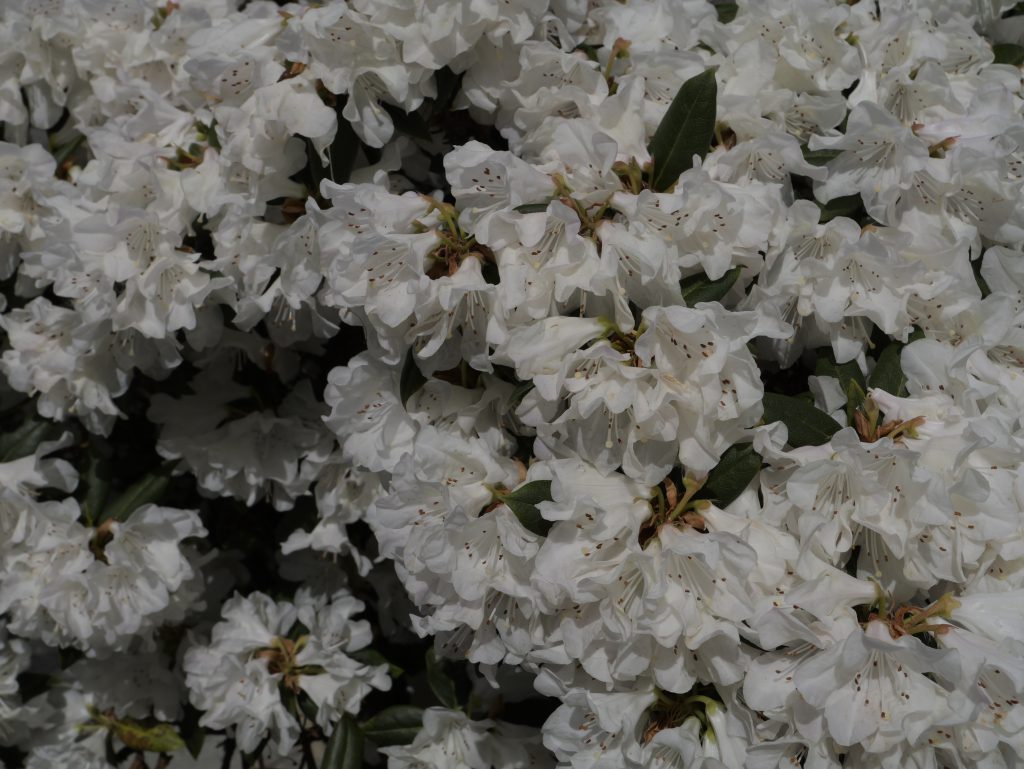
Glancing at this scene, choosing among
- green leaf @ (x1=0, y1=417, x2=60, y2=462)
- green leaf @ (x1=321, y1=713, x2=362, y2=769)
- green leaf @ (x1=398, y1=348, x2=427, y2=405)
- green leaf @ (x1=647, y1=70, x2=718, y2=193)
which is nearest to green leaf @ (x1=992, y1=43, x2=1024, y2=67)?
green leaf @ (x1=647, y1=70, x2=718, y2=193)

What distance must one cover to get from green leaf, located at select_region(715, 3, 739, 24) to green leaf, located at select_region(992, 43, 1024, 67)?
0.52 metres

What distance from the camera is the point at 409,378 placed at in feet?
5.72

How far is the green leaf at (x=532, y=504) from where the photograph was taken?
153 cm

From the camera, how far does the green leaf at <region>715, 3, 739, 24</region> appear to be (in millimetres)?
2078

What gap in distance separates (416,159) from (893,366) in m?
1.02

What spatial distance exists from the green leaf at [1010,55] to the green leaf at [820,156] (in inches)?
20.6

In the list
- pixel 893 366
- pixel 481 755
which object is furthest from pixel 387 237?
pixel 481 755

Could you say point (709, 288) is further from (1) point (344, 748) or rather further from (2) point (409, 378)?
(1) point (344, 748)

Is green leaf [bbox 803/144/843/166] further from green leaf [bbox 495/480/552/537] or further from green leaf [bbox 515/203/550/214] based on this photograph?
green leaf [bbox 495/480/552/537]

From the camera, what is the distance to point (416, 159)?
6.91 feet

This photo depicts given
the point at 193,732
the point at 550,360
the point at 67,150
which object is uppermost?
the point at 550,360

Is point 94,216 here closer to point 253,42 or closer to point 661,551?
point 253,42

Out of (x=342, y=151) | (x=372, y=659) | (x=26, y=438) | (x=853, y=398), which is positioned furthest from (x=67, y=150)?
(x=853, y=398)

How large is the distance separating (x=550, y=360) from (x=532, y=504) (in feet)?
0.73
